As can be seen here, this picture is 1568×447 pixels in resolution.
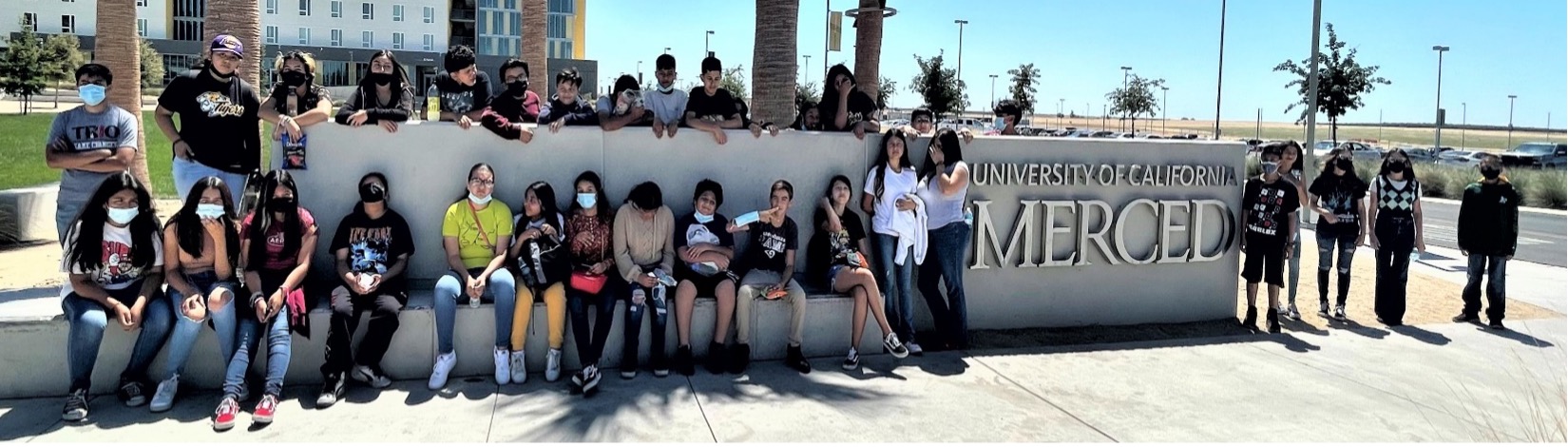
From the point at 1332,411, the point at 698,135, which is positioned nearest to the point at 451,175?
the point at 698,135

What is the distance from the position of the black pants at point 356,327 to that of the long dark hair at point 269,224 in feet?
1.18

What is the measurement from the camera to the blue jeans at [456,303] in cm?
582

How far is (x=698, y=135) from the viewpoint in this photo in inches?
281

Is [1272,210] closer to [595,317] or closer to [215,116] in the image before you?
[595,317]

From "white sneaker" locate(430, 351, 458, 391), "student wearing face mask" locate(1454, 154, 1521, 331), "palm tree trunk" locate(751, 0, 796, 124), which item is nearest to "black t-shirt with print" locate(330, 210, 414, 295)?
"white sneaker" locate(430, 351, 458, 391)

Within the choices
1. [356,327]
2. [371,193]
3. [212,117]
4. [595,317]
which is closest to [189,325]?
[356,327]

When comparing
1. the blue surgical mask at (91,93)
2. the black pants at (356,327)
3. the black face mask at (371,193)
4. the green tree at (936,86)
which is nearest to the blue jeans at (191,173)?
the blue surgical mask at (91,93)

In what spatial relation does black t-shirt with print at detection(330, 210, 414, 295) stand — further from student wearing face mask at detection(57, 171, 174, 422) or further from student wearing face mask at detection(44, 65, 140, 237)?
student wearing face mask at detection(44, 65, 140, 237)

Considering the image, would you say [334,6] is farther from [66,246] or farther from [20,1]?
[66,246]

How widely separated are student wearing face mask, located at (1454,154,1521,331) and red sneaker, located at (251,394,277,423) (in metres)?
8.68

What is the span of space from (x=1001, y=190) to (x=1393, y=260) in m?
3.57

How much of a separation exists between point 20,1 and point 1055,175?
302 ft

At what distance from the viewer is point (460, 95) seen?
6.86m

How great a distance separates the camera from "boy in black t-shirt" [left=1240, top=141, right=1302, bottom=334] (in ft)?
26.6
